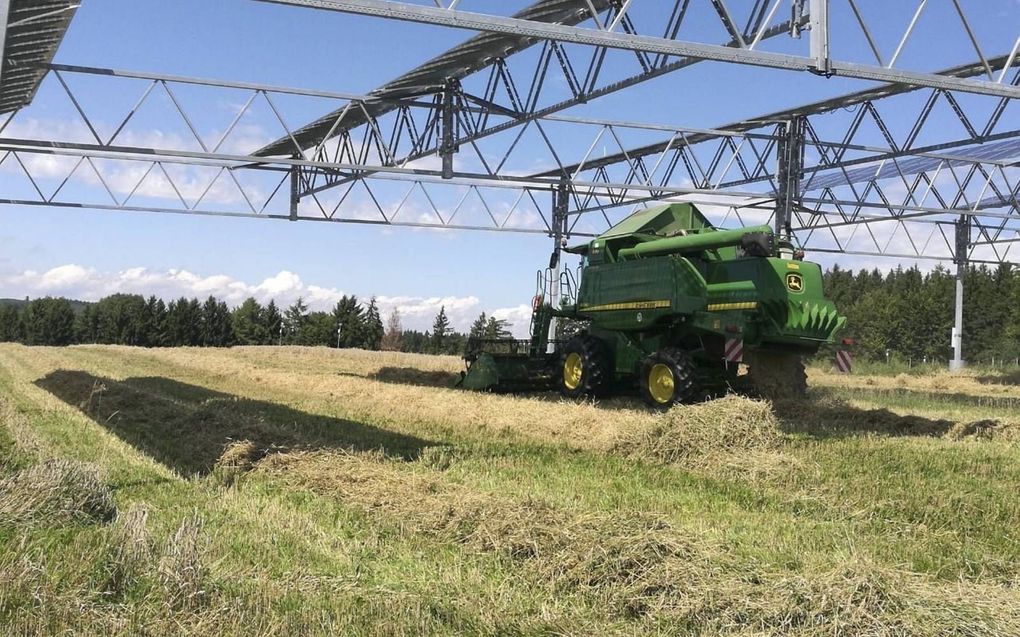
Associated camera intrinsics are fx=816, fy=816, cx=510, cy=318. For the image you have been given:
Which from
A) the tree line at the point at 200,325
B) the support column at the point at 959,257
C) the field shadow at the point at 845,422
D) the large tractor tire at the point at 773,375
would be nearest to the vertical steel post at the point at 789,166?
the large tractor tire at the point at 773,375

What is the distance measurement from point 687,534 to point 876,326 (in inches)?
3304

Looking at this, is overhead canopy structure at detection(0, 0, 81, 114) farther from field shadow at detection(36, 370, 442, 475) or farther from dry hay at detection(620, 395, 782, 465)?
dry hay at detection(620, 395, 782, 465)

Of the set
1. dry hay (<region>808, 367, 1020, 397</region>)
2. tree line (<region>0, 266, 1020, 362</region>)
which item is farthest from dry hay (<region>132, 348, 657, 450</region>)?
tree line (<region>0, 266, 1020, 362</region>)

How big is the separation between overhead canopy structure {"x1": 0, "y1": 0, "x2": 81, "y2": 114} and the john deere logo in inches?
425

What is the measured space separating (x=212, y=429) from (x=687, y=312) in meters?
7.65

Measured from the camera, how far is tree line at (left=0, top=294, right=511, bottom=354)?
9200cm

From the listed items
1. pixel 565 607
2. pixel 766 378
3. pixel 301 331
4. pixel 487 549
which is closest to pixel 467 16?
pixel 487 549

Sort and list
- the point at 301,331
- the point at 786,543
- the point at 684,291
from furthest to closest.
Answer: the point at 301,331
the point at 684,291
the point at 786,543

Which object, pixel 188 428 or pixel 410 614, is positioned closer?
pixel 410 614

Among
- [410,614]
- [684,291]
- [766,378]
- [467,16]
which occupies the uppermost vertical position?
[467,16]

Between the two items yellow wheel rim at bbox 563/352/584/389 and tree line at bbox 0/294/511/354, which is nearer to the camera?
yellow wheel rim at bbox 563/352/584/389

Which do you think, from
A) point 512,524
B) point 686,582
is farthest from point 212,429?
point 686,582

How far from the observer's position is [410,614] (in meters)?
4.31

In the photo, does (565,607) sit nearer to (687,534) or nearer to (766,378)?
(687,534)
